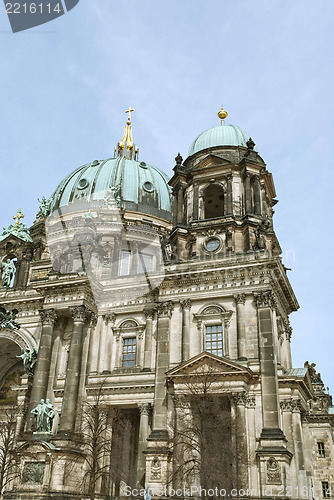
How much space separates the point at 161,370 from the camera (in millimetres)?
32656

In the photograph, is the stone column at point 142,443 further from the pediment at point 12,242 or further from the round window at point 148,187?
the round window at point 148,187

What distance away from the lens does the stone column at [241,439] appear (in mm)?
27719

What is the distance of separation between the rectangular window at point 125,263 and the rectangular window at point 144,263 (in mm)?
1010

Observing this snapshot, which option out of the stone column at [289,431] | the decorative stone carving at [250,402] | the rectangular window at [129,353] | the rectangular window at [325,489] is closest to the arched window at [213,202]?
the rectangular window at [129,353]

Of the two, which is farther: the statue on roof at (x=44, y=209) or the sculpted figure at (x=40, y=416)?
the statue on roof at (x=44, y=209)

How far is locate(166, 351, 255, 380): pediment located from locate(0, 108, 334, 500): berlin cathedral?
84 mm

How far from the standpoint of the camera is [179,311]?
113 ft

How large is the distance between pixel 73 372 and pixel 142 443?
6344mm

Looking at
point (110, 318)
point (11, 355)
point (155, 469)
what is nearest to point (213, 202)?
point (110, 318)

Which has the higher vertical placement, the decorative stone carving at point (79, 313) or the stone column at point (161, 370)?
the decorative stone carving at point (79, 313)

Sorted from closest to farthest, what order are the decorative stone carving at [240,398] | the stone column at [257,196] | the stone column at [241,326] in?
the decorative stone carving at [240,398], the stone column at [241,326], the stone column at [257,196]

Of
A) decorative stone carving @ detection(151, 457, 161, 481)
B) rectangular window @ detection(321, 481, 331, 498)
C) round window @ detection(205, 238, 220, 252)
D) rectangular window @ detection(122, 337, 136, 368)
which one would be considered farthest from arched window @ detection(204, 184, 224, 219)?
rectangular window @ detection(321, 481, 331, 498)

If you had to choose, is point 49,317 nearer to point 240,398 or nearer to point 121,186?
point 240,398

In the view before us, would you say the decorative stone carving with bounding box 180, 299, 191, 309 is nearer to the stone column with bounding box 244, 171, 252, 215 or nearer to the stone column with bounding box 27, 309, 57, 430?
the stone column with bounding box 244, 171, 252, 215
